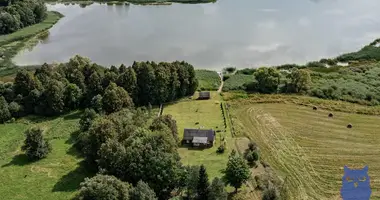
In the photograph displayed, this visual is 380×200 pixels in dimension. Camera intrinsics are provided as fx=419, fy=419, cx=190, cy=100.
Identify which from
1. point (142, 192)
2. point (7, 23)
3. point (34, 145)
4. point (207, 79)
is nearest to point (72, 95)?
point (34, 145)

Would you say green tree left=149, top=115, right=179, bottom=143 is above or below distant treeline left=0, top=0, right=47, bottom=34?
below

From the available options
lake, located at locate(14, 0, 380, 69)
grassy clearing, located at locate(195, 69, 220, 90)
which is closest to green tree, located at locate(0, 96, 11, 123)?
lake, located at locate(14, 0, 380, 69)

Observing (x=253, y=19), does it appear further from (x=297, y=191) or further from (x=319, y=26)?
(x=297, y=191)

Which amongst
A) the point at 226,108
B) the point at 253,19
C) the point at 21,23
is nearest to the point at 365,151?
the point at 226,108

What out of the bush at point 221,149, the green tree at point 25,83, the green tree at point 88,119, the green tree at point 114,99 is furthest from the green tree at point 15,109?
the bush at point 221,149

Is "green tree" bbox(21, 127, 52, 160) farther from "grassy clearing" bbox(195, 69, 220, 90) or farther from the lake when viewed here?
the lake

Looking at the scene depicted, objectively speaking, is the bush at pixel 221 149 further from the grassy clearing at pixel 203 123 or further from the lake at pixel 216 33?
the lake at pixel 216 33
